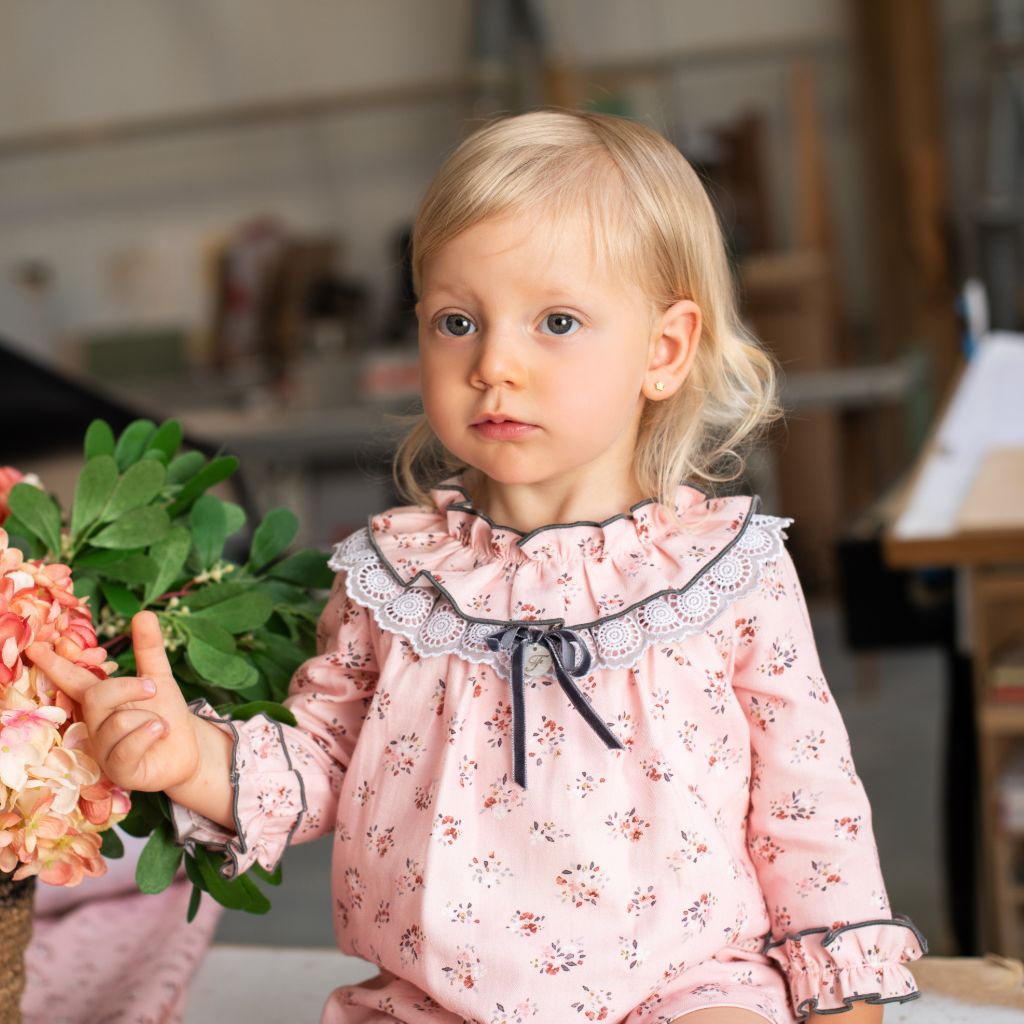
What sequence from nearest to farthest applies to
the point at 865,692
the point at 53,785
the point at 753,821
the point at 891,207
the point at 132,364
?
the point at 53,785
the point at 753,821
the point at 865,692
the point at 891,207
the point at 132,364

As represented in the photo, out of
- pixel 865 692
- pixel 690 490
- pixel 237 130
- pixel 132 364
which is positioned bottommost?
pixel 865 692

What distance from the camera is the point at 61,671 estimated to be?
90cm

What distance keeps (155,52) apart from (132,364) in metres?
1.10

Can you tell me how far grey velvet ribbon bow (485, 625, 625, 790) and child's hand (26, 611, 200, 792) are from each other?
0.68ft

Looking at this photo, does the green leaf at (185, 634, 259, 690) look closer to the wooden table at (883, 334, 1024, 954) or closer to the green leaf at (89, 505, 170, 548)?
the green leaf at (89, 505, 170, 548)

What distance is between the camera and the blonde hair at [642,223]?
0.94 meters

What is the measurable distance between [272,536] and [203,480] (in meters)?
0.08

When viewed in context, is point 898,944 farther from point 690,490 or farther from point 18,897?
point 18,897

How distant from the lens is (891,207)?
15.1 feet

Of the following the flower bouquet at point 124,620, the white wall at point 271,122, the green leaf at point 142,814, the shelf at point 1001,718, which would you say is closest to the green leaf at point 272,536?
the flower bouquet at point 124,620

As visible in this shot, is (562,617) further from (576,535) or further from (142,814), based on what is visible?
(142,814)

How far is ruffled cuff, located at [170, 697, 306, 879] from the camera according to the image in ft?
3.16

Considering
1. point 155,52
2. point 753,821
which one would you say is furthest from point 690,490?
point 155,52

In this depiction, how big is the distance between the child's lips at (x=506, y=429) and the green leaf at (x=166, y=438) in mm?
330
